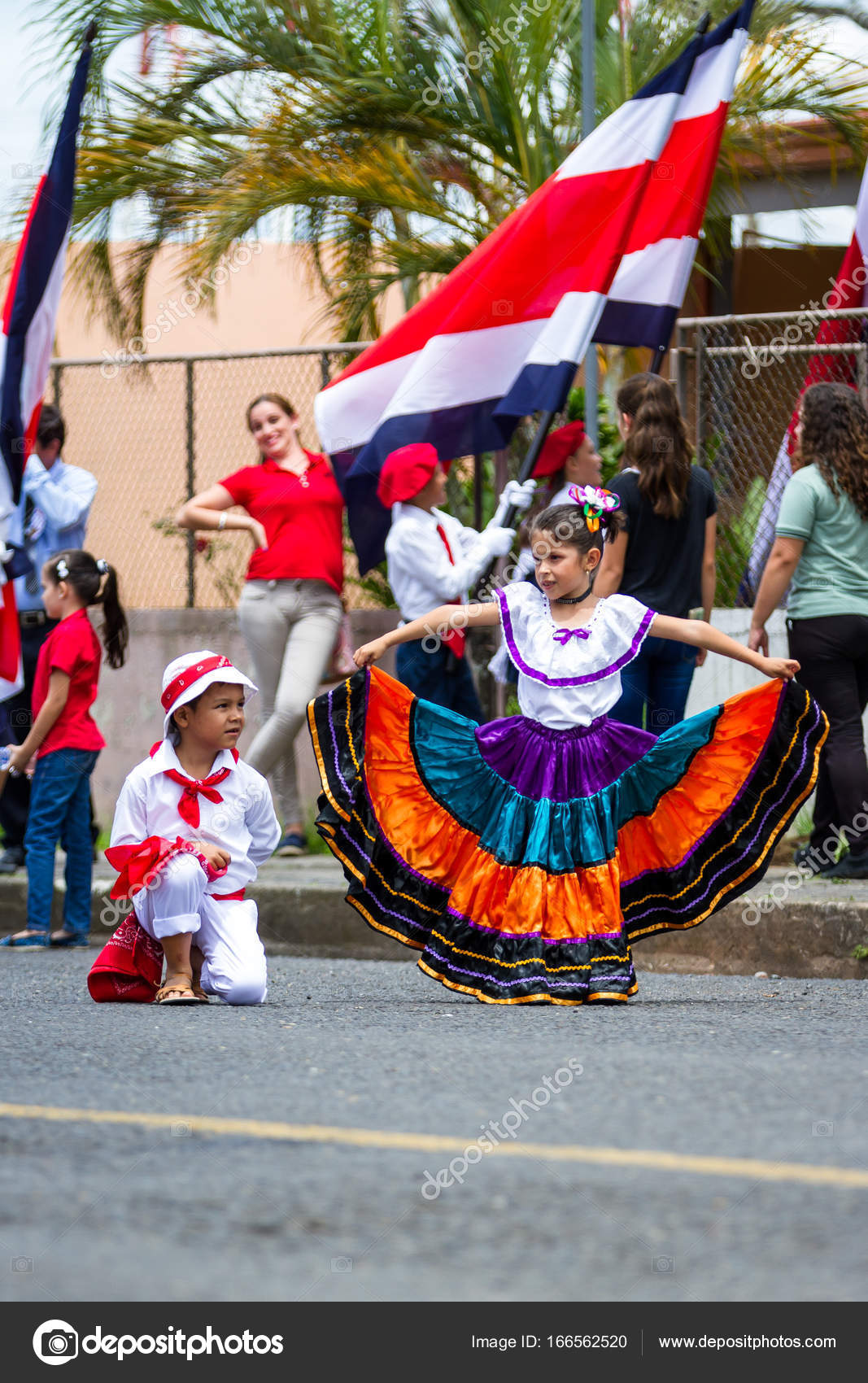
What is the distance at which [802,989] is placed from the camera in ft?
19.6

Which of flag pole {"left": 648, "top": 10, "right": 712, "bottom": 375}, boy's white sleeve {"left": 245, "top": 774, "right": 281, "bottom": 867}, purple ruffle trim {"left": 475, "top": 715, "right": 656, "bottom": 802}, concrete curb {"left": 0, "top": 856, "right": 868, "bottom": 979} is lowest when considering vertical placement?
concrete curb {"left": 0, "top": 856, "right": 868, "bottom": 979}

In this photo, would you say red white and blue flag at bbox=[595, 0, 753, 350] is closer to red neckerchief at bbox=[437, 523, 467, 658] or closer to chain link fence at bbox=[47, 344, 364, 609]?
red neckerchief at bbox=[437, 523, 467, 658]

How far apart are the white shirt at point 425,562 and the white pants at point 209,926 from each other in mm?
2463

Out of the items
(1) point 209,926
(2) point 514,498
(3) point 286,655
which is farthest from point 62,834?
(2) point 514,498

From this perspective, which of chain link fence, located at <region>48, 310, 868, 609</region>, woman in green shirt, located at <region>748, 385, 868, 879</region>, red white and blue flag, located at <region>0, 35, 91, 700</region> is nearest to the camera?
woman in green shirt, located at <region>748, 385, 868, 879</region>

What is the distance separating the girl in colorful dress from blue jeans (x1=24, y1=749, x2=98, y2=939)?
2.09 meters

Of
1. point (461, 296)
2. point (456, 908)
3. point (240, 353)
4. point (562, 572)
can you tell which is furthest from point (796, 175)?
point (456, 908)

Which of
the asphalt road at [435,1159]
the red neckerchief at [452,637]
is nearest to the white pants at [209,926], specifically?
the asphalt road at [435,1159]

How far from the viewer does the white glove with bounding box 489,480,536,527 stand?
25.2 feet

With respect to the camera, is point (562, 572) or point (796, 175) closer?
point (562, 572)

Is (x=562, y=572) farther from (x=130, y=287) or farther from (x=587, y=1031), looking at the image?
(x=130, y=287)

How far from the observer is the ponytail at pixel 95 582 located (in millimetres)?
7629

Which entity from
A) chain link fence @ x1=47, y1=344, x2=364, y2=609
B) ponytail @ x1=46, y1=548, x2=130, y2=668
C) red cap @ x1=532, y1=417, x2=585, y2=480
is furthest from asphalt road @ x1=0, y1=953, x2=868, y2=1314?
chain link fence @ x1=47, y1=344, x2=364, y2=609

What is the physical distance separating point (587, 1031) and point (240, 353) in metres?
6.42
